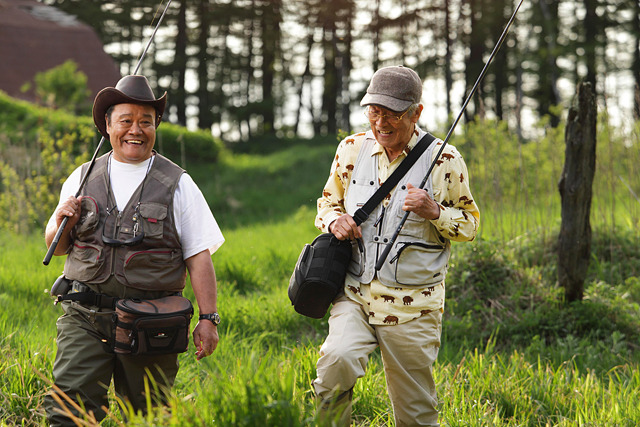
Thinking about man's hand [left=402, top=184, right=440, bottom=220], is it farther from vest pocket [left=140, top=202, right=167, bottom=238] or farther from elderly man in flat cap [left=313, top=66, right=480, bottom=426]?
vest pocket [left=140, top=202, right=167, bottom=238]

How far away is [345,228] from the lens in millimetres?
3316

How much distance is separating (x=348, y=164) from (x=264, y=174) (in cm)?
1718

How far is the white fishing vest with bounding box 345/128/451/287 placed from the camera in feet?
11.0

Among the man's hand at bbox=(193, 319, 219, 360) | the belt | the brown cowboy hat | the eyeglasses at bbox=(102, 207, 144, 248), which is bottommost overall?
the man's hand at bbox=(193, 319, 219, 360)

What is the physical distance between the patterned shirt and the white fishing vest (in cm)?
4

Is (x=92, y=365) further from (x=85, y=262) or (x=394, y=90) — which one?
(x=394, y=90)

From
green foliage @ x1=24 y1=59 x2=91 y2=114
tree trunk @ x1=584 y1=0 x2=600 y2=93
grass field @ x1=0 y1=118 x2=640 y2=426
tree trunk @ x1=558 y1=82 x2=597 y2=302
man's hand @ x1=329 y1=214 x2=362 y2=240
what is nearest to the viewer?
grass field @ x1=0 y1=118 x2=640 y2=426

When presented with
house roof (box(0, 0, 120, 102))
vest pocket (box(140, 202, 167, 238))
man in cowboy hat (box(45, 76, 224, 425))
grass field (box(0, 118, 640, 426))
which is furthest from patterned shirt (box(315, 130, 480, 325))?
house roof (box(0, 0, 120, 102))

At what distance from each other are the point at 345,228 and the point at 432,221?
0.41 meters

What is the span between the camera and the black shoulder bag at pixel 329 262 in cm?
339

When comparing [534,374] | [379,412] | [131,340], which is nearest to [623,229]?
[534,374]

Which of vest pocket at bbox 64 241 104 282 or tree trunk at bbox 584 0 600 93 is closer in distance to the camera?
vest pocket at bbox 64 241 104 282

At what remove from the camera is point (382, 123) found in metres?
3.35

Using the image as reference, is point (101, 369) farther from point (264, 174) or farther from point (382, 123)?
point (264, 174)
